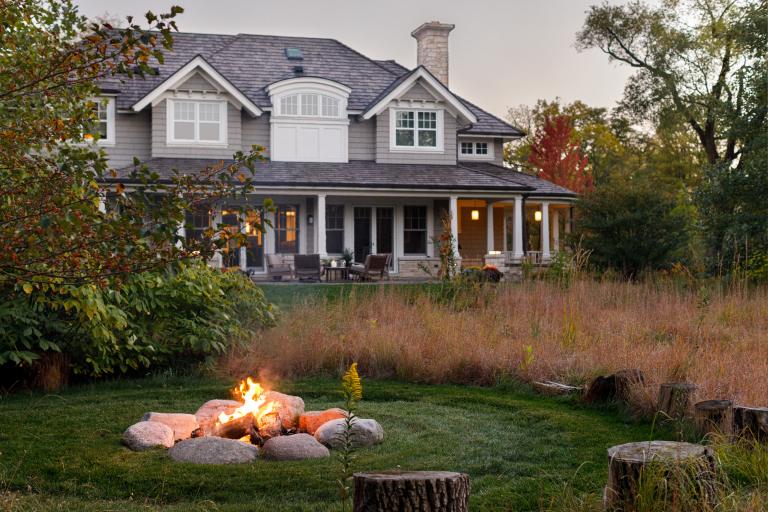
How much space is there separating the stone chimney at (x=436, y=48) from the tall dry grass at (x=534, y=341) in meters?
17.2

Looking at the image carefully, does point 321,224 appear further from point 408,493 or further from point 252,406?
point 408,493

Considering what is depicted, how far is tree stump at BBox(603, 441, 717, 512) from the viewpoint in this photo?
4027mm

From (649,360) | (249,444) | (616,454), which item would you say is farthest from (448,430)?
(616,454)

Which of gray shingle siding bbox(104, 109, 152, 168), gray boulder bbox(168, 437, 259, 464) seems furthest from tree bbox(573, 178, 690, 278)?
gray boulder bbox(168, 437, 259, 464)

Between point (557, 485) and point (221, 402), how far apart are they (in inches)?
133

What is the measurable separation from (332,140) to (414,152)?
8.52ft

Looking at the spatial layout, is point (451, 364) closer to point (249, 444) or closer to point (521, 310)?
point (521, 310)

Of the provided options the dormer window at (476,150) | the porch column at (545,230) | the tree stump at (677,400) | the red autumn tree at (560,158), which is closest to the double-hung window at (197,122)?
the dormer window at (476,150)

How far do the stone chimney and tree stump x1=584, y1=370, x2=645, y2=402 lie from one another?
852 inches

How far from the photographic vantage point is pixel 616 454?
4.27m

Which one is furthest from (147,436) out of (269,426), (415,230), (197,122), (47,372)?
(415,230)

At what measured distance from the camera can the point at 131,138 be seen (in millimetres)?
23969

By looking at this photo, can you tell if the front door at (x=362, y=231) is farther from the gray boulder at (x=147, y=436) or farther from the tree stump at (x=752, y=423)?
the tree stump at (x=752, y=423)

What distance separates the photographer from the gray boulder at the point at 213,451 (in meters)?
6.08
